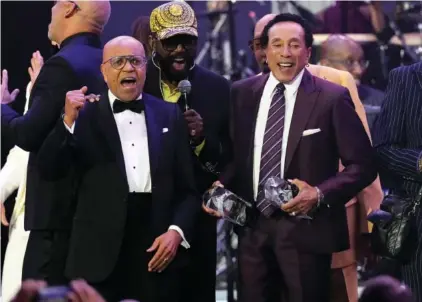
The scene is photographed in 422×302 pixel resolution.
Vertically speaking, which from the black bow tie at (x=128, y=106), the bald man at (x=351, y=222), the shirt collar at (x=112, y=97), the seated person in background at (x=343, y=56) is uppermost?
the seated person in background at (x=343, y=56)

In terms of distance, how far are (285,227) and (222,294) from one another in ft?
11.0

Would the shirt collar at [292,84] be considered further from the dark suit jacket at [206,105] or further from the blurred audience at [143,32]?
the blurred audience at [143,32]

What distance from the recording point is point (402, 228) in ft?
17.1

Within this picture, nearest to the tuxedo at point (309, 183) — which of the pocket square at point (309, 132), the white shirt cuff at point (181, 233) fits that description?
the pocket square at point (309, 132)

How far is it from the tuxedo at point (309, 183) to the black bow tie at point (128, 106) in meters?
0.47

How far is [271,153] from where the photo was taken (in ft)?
17.2

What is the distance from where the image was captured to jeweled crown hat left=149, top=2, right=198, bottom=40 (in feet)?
18.4

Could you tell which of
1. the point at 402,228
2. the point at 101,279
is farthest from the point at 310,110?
the point at 101,279

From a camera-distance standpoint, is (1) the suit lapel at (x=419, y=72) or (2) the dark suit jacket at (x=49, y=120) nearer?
(1) the suit lapel at (x=419, y=72)

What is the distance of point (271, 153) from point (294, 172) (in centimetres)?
13

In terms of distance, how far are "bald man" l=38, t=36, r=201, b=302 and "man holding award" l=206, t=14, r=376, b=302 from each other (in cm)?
30

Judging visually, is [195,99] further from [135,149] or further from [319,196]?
[319,196]

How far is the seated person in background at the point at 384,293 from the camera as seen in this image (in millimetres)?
3721

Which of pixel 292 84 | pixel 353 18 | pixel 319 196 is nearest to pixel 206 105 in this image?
pixel 292 84
